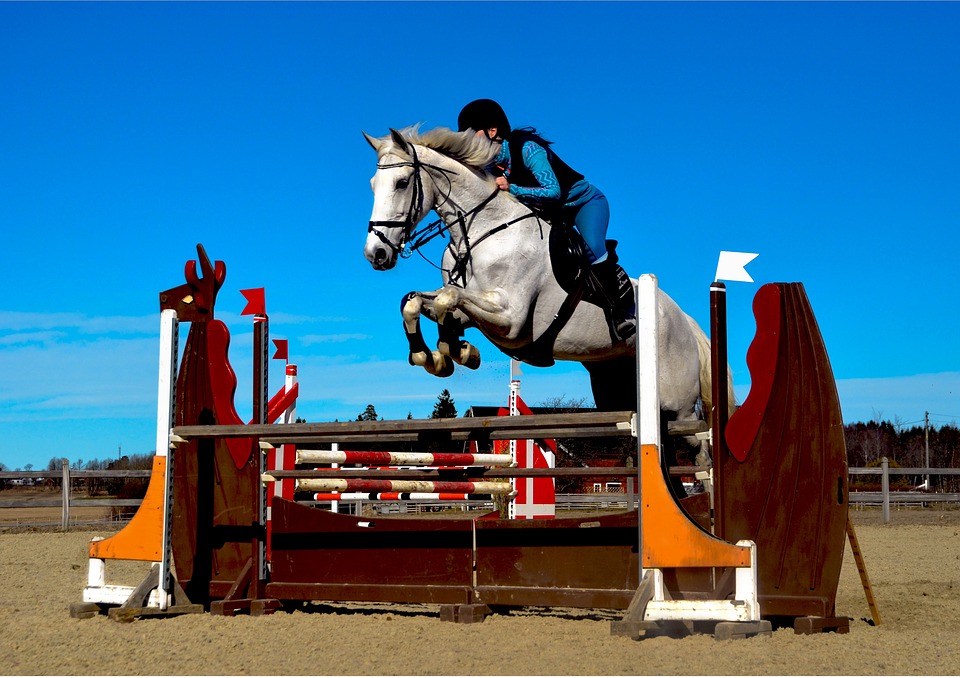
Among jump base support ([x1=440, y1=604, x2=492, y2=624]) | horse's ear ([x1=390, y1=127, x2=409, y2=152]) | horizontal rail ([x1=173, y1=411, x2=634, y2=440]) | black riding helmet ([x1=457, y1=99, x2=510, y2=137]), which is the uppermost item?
black riding helmet ([x1=457, y1=99, x2=510, y2=137])

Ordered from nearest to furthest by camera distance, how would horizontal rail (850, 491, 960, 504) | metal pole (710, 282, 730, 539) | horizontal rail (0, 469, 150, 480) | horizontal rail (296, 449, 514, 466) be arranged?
metal pole (710, 282, 730, 539), horizontal rail (296, 449, 514, 466), horizontal rail (0, 469, 150, 480), horizontal rail (850, 491, 960, 504)

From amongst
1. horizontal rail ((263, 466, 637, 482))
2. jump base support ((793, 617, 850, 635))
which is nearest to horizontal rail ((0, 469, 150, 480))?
horizontal rail ((263, 466, 637, 482))

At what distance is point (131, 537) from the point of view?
4.55m

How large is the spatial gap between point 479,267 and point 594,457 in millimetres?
15351

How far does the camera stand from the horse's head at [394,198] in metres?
4.63

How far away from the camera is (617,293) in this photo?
5.12 meters

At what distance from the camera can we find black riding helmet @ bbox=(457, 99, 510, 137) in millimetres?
5457

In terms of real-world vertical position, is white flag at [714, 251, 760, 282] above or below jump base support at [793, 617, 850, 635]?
above

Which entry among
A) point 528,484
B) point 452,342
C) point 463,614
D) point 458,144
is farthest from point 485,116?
point 528,484

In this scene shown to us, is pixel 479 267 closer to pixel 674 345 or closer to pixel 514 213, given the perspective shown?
pixel 514 213

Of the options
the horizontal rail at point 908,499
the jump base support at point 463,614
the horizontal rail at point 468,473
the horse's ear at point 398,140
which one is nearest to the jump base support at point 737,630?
Result: the horizontal rail at point 468,473

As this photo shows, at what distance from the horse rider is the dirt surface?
5.23 feet

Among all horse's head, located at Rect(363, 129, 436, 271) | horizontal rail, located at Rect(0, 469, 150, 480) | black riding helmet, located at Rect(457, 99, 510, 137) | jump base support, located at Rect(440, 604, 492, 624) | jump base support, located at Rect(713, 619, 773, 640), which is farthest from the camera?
horizontal rail, located at Rect(0, 469, 150, 480)

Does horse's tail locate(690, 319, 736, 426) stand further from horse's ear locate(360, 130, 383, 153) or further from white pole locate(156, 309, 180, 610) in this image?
white pole locate(156, 309, 180, 610)
